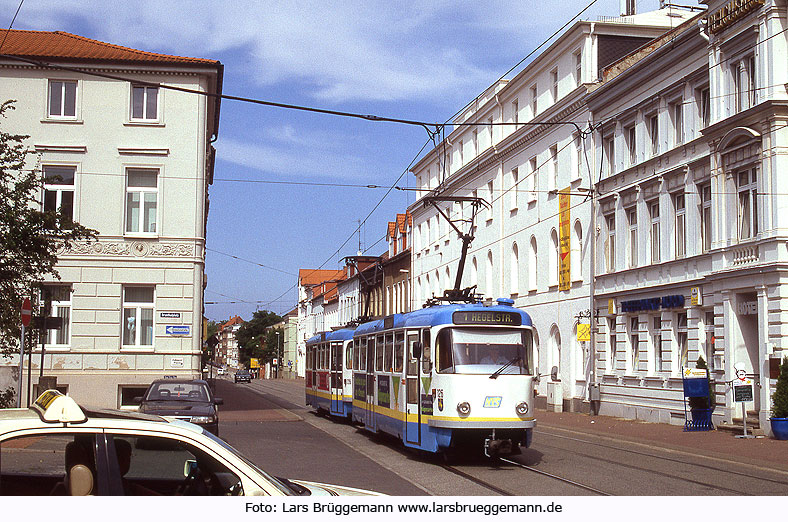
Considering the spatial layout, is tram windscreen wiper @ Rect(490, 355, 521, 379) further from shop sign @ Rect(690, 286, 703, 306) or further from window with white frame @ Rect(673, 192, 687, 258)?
window with white frame @ Rect(673, 192, 687, 258)

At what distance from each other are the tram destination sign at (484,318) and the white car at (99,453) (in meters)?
11.3

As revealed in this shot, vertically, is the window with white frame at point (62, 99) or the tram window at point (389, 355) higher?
the window with white frame at point (62, 99)

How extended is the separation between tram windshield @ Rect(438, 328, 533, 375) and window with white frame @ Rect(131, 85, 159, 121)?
17558 millimetres

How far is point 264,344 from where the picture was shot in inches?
5871

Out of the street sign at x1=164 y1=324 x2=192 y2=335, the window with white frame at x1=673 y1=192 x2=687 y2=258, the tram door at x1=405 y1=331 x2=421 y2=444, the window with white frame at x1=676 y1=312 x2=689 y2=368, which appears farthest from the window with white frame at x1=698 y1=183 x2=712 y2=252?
the street sign at x1=164 y1=324 x2=192 y2=335

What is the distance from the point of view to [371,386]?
21938 millimetres

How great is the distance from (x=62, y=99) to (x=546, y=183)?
2172cm

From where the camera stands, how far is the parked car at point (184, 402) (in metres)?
18.0

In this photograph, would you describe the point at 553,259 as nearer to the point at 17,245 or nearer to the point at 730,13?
the point at 730,13

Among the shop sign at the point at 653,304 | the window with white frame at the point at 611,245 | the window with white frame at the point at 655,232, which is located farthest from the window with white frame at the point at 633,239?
the shop sign at the point at 653,304

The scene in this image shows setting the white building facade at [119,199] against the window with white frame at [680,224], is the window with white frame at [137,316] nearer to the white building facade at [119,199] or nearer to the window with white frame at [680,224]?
the white building facade at [119,199]
